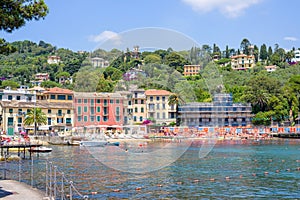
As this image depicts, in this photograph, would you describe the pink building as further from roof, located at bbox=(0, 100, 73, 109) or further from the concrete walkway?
roof, located at bbox=(0, 100, 73, 109)

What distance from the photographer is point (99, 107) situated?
2034 cm

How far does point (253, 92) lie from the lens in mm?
118562

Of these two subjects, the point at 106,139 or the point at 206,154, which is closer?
the point at 206,154

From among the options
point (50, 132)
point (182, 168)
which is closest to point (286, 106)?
point (50, 132)

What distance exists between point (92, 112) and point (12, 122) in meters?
77.1

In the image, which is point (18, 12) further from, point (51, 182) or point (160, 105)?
point (160, 105)

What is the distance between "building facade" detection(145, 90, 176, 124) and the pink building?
4269 mm

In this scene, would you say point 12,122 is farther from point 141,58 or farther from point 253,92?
point 141,58

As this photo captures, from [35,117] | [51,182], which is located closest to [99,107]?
[51,182]

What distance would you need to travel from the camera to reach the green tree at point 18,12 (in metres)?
19.0

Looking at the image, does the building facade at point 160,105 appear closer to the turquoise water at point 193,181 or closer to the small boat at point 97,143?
the turquoise water at point 193,181

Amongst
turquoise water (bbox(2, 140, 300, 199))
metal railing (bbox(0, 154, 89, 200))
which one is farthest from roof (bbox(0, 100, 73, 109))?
metal railing (bbox(0, 154, 89, 200))

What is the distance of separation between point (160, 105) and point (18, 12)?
1814 centimetres

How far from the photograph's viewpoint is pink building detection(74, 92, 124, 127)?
19797 mm
